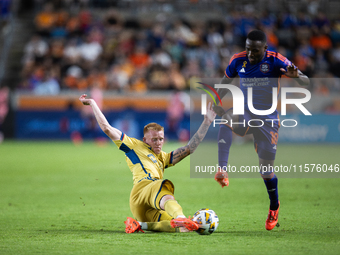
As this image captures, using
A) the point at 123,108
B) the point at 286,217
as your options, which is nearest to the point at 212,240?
the point at 286,217

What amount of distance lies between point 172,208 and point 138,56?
1792 centimetres

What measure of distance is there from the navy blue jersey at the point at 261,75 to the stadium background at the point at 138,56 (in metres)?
12.9

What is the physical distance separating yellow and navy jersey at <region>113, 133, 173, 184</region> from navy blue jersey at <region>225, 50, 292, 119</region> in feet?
4.41

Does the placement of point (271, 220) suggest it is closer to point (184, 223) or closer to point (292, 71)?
point (184, 223)

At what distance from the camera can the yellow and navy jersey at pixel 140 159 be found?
568cm

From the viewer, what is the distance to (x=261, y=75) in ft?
19.3

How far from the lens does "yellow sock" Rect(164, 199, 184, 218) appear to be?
16.1 ft

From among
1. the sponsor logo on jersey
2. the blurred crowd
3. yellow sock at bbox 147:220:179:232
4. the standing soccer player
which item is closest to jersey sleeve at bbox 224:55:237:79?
the standing soccer player

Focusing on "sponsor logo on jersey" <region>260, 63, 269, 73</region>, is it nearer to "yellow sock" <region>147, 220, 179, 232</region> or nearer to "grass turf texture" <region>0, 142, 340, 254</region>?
"grass turf texture" <region>0, 142, 340, 254</region>

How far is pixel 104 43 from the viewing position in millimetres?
23078

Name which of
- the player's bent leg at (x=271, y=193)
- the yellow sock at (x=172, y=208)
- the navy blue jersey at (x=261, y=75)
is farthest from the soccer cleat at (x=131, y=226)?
the navy blue jersey at (x=261, y=75)

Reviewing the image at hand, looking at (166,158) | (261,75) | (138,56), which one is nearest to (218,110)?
(261,75)

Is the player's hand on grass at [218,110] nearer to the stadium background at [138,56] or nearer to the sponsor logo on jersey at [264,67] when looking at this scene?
the sponsor logo on jersey at [264,67]

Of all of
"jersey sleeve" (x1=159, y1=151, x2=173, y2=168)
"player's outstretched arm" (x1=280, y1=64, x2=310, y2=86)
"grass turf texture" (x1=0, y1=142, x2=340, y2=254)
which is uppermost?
"player's outstretched arm" (x1=280, y1=64, x2=310, y2=86)
